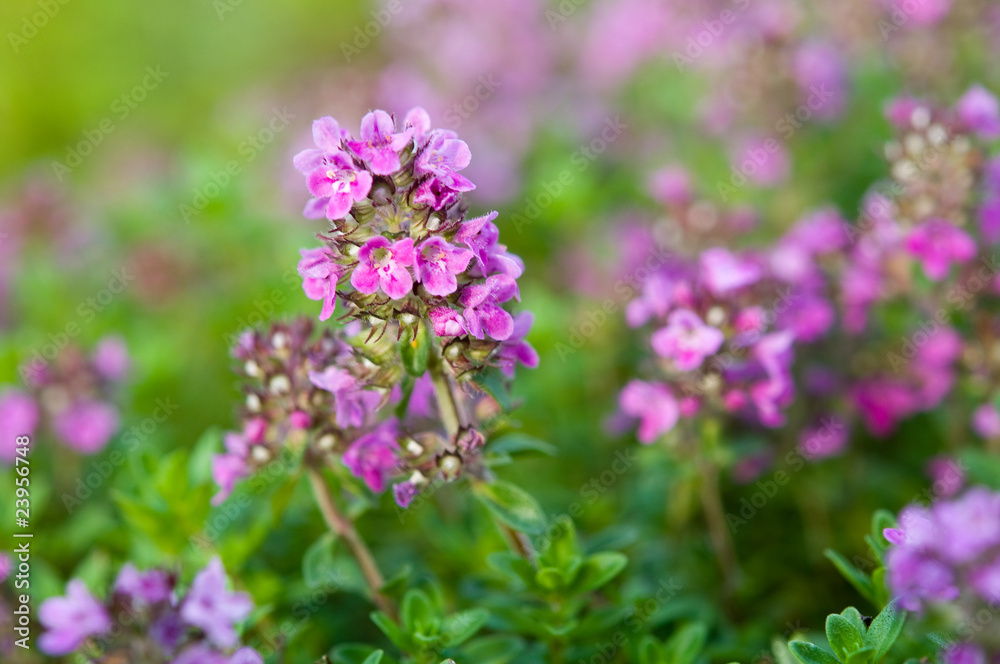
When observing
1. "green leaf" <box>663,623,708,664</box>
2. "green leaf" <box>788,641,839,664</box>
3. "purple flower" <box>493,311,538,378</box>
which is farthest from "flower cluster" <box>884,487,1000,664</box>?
"purple flower" <box>493,311,538,378</box>

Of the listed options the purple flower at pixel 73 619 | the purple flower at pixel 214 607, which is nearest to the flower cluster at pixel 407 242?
the purple flower at pixel 214 607

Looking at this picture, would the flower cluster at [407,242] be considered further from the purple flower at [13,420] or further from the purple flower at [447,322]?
the purple flower at [13,420]

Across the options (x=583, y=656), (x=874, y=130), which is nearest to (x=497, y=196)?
(x=874, y=130)

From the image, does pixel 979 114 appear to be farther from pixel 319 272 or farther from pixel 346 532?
pixel 346 532

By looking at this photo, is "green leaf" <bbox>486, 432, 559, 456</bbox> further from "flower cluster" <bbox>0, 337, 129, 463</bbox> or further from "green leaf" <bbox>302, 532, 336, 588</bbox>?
"flower cluster" <bbox>0, 337, 129, 463</bbox>

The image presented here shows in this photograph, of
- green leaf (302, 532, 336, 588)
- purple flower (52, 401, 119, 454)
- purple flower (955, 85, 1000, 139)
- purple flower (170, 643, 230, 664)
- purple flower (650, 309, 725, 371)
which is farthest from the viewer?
purple flower (52, 401, 119, 454)

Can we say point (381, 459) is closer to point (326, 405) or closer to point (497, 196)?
point (326, 405)
